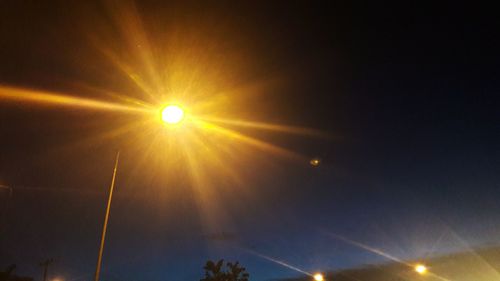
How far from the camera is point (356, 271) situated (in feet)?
174

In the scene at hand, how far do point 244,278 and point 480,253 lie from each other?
103ft

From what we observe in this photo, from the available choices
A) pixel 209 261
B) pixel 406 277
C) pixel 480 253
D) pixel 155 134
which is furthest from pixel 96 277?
pixel 209 261

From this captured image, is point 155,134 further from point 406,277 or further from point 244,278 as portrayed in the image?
point 244,278

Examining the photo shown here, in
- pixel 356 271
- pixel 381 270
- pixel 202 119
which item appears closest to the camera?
pixel 202 119

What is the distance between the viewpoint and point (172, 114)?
10648 mm

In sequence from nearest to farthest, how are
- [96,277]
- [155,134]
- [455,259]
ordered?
1. [96,277]
2. [155,134]
3. [455,259]

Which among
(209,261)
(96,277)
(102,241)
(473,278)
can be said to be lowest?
(96,277)

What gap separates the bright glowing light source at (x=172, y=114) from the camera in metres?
10.6

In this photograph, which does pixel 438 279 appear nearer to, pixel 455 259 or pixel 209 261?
pixel 455 259

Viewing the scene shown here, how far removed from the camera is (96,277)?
10805 millimetres

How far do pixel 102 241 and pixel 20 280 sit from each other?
32245 mm

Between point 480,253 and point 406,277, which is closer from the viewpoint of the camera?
point 480,253

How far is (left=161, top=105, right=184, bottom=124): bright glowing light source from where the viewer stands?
34.7ft

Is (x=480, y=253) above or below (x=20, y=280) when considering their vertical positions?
below
